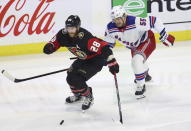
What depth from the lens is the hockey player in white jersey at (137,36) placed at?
3.54 meters

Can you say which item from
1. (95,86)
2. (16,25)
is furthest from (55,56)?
(95,86)

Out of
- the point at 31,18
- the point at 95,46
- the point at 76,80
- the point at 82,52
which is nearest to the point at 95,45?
the point at 95,46

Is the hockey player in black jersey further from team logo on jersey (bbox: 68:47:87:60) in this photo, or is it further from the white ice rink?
the white ice rink

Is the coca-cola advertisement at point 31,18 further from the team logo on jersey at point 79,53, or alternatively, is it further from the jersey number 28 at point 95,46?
the jersey number 28 at point 95,46

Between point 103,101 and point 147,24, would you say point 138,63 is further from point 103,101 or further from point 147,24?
point 103,101

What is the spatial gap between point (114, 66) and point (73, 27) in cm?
46

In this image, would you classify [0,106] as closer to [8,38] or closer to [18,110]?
[18,110]

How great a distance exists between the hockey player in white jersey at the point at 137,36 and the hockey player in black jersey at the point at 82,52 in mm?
373

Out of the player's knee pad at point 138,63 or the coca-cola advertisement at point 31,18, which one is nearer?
the player's knee pad at point 138,63

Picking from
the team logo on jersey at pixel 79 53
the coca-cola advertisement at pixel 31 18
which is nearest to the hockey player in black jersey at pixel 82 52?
the team logo on jersey at pixel 79 53

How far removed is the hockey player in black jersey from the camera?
10.1ft

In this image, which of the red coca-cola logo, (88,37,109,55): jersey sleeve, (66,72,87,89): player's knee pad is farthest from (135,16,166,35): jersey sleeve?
the red coca-cola logo

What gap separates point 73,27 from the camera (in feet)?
9.80

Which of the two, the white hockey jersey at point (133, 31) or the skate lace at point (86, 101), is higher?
the white hockey jersey at point (133, 31)
